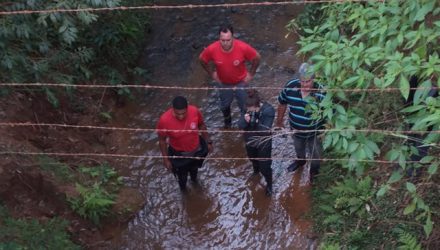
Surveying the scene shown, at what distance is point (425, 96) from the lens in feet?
11.8

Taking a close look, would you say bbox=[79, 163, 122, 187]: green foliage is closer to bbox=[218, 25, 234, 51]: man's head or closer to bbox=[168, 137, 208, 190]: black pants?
bbox=[168, 137, 208, 190]: black pants

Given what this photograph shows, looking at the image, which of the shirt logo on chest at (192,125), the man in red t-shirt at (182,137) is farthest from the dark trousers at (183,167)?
the shirt logo on chest at (192,125)

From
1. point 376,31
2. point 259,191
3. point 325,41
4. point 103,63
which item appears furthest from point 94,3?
point 103,63

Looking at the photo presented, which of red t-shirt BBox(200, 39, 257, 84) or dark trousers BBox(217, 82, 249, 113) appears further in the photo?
dark trousers BBox(217, 82, 249, 113)

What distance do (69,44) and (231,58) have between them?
A: 2.07 meters

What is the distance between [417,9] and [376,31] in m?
0.33

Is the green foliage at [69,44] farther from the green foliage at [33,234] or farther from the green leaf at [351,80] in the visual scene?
the green leaf at [351,80]

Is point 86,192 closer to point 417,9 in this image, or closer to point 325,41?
point 325,41

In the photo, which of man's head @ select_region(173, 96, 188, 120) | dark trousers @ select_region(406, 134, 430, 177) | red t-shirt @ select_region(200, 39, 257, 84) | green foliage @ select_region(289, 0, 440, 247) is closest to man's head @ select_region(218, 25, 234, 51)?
red t-shirt @ select_region(200, 39, 257, 84)

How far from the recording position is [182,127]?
231 inches

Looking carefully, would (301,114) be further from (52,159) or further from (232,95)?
(52,159)

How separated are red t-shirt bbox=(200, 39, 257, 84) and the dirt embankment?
2.04 meters

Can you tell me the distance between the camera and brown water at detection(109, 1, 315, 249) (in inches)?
246

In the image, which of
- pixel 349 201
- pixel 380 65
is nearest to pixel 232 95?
pixel 349 201
